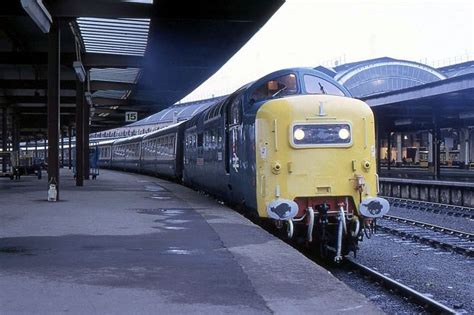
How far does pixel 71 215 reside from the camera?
44.3 ft

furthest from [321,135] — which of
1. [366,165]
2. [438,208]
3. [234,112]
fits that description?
[438,208]

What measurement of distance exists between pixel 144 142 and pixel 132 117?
2.19 metres

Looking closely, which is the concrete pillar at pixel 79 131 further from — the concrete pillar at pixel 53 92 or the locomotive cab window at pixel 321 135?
the locomotive cab window at pixel 321 135

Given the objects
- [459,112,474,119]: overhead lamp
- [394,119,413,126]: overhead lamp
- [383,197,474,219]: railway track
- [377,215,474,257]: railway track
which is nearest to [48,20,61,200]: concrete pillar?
[377,215,474,257]: railway track

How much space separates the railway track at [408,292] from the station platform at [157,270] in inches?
51.4

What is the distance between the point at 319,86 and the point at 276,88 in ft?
2.66

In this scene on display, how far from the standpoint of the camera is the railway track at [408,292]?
7.00 metres

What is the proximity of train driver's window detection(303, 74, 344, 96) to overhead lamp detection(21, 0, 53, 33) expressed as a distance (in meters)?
6.48

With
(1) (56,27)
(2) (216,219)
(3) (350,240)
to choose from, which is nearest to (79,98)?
(1) (56,27)

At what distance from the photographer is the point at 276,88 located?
11.0 m

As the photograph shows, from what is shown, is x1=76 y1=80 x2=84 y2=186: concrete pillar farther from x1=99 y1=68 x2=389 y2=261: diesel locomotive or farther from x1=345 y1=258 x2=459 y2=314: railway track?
x1=345 y1=258 x2=459 y2=314: railway track

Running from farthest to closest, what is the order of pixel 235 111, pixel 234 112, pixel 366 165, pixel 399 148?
pixel 399 148 < pixel 234 112 < pixel 235 111 < pixel 366 165

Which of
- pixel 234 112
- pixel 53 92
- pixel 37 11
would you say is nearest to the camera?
pixel 234 112

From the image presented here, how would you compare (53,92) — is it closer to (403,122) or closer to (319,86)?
(319,86)
